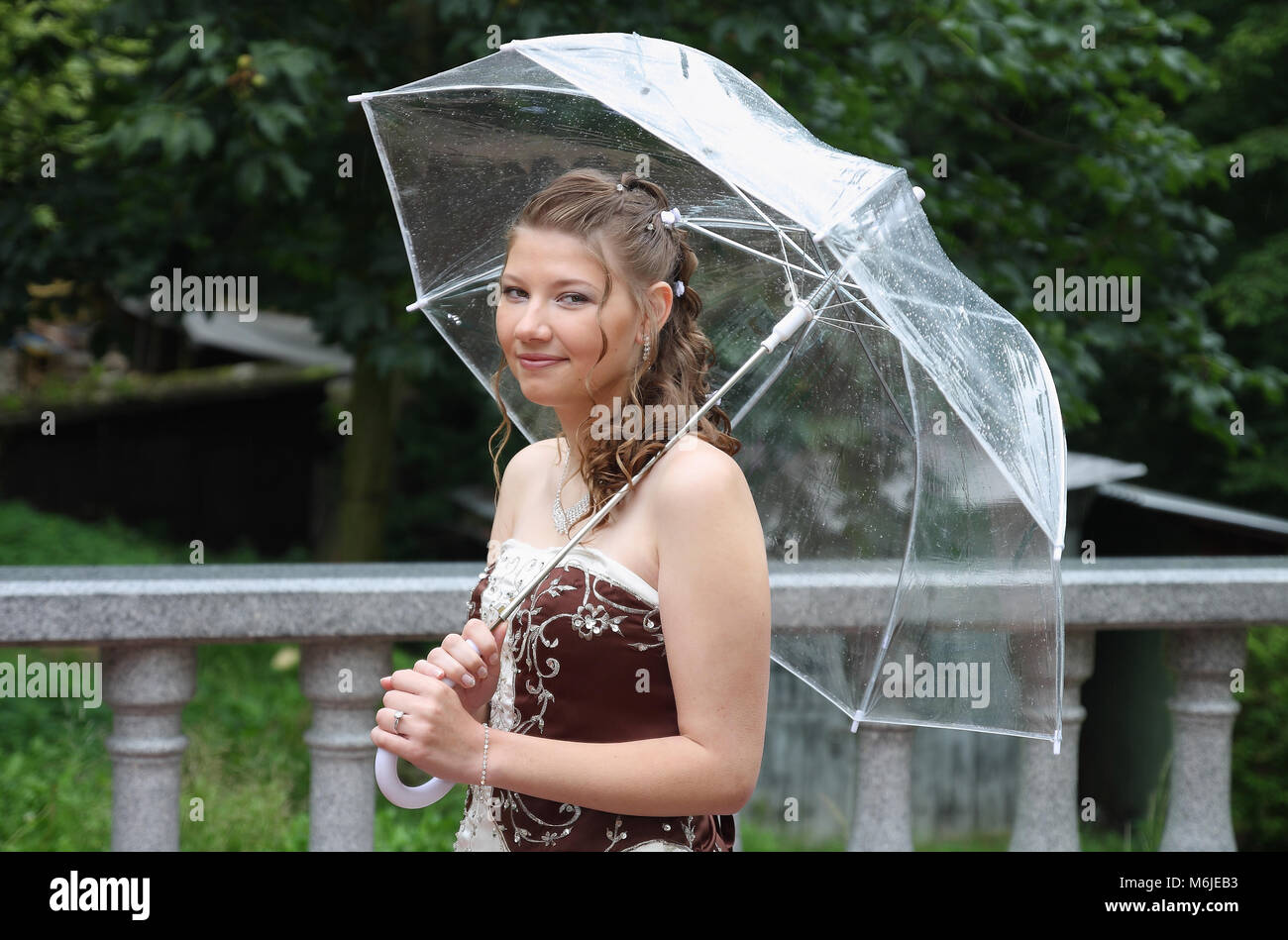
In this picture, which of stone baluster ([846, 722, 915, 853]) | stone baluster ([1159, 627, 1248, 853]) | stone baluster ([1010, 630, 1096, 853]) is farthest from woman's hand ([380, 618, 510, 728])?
stone baluster ([1159, 627, 1248, 853])

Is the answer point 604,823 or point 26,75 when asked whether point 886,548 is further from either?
point 26,75

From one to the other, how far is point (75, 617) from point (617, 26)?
3.22 metres

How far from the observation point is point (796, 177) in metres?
1.88

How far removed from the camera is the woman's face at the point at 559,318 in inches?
71.4

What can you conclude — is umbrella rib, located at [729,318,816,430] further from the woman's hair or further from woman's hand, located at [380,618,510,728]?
woman's hand, located at [380,618,510,728]

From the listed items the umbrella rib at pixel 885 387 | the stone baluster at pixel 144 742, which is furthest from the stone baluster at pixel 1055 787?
the stone baluster at pixel 144 742

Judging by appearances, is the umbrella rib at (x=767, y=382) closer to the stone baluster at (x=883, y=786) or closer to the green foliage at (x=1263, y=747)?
the stone baluster at (x=883, y=786)

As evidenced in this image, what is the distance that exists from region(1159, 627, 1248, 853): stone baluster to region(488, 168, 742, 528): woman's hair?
176cm

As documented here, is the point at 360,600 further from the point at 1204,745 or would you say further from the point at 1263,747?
the point at 1263,747

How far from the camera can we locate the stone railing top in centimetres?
257

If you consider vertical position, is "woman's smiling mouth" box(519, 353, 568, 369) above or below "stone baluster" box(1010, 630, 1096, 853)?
above

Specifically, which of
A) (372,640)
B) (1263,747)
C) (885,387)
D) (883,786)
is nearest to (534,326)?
(885,387)

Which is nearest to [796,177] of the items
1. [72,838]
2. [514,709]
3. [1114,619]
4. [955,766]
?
[514,709]

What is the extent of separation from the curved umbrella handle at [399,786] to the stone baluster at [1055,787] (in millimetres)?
1685
